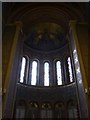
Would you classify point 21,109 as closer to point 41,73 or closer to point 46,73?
point 41,73

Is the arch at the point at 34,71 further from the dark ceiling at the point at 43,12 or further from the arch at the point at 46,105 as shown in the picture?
the dark ceiling at the point at 43,12

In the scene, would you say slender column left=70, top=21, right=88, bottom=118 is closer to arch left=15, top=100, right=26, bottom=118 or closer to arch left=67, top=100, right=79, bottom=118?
arch left=67, top=100, right=79, bottom=118

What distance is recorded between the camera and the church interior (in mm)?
8375

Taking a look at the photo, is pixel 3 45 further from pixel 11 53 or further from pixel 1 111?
pixel 1 111

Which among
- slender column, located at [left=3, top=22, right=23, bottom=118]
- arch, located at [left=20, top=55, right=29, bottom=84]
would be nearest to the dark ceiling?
slender column, located at [left=3, top=22, right=23, bottom=118]

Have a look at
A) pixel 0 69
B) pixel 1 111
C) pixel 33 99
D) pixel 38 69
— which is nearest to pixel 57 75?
pixel 38 69

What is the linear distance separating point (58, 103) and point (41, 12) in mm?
7586

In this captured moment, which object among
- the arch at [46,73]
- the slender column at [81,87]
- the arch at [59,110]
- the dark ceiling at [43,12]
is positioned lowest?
the arch at [59,110]

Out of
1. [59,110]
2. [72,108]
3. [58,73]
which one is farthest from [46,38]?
[72,108]

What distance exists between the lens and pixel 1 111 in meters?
6.55

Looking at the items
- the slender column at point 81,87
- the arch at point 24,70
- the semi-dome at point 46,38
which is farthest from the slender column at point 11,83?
the semi-dome at point 46,38

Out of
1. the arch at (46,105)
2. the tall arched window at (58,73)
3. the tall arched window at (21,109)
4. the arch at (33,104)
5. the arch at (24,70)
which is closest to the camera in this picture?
the tall arched window at (21,109)

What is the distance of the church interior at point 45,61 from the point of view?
8.38 m

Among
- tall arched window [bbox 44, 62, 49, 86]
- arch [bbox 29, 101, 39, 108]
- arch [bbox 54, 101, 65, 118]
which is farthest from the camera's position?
tall arched window [bbox 44, 62, 49, 86]
